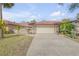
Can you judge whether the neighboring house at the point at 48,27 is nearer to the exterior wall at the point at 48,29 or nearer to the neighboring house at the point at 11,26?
the exterior wall at the point at 48,29

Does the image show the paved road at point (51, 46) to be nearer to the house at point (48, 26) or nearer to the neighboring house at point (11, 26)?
the house at point (48, 26)

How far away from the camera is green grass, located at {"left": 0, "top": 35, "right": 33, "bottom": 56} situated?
509 cm

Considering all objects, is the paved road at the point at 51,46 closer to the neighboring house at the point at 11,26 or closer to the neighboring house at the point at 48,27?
the neighboring house at the point at 48,27

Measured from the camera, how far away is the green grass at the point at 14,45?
5086 mm

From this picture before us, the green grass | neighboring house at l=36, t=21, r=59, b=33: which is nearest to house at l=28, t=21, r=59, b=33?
neighboring house at l=36, t=21, r=59, b=33

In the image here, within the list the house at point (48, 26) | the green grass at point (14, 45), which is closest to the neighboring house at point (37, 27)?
the house at point (48, 26)

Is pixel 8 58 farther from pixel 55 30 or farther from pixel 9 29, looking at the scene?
pixel 55 30

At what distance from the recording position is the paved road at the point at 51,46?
5.08 metres

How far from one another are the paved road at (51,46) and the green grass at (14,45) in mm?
103

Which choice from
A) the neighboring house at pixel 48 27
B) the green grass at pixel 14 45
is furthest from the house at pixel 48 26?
A: the green grass at pixel 14 45

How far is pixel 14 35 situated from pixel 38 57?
0.52 meters

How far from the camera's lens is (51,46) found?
16.7ft

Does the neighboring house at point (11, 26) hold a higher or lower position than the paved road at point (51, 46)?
higher

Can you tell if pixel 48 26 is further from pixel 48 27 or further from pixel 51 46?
pixel 51 46
